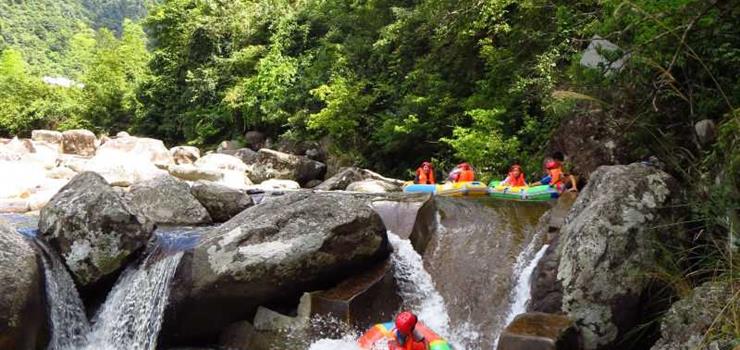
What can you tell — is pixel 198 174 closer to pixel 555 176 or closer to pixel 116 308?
pixel 116 308

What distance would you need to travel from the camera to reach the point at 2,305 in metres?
5.15

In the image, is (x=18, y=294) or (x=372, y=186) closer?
(x=18, y=294)

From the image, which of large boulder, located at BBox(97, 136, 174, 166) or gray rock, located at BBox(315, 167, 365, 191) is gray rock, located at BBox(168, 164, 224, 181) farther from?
gray rock, located at BBox(315, 167, 365, 191)

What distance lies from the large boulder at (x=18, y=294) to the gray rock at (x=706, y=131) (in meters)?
6.54

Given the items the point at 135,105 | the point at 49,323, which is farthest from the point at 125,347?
the point at 135,105

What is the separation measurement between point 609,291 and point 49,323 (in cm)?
552

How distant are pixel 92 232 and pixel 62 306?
840 millimetres

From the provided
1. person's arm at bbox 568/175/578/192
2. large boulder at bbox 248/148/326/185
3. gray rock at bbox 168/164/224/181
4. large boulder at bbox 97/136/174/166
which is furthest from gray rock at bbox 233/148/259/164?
person's arm at bbox 568/175/578/192

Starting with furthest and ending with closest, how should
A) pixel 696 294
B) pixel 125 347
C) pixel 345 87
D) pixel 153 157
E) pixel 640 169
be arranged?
pixel 153 157, pixel 345 87, pixel 125 347, pixel 640 169, pixel 696 294

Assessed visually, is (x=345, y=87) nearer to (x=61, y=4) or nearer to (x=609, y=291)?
(x=609, y=291)

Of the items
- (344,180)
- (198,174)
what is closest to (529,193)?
(344,180)

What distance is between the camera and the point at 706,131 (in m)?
5.17

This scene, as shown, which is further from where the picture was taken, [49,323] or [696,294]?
[49,323]

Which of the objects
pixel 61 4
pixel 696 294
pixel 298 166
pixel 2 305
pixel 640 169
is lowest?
pixel 298 166
